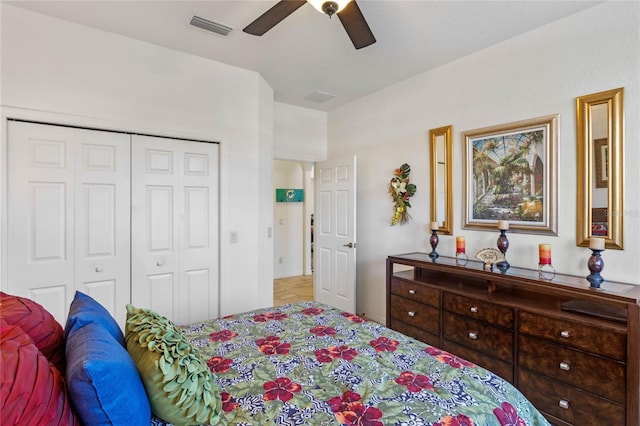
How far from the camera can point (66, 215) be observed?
245cm

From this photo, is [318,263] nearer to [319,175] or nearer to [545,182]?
[319,175]

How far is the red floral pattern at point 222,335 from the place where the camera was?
167cm

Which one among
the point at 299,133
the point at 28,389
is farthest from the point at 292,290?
the point at 28,389

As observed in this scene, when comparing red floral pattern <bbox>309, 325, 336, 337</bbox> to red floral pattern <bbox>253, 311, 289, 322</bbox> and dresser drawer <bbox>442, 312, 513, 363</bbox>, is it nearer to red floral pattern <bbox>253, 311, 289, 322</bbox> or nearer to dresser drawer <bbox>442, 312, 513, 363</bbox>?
red floral pattern <bbox>253, 311, 289, 322</bbox>

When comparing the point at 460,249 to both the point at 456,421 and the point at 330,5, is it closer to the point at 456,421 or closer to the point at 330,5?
the point at 456,421

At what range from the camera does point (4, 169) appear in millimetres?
2205

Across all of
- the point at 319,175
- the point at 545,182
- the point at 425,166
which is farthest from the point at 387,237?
the point at 545,182

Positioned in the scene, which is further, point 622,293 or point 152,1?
point 152,1

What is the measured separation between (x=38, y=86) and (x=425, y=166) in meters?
3.29

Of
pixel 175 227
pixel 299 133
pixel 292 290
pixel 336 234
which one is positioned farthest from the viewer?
pixel 292 290

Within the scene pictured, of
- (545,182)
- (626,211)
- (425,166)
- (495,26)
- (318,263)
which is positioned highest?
(495,26)

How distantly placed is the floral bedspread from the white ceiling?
212 centimetres

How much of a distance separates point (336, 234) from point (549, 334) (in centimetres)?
245

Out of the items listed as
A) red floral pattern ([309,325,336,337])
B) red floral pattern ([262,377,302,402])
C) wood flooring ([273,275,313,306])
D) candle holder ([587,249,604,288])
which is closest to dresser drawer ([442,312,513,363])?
candle holder ([587,249,604,288])
